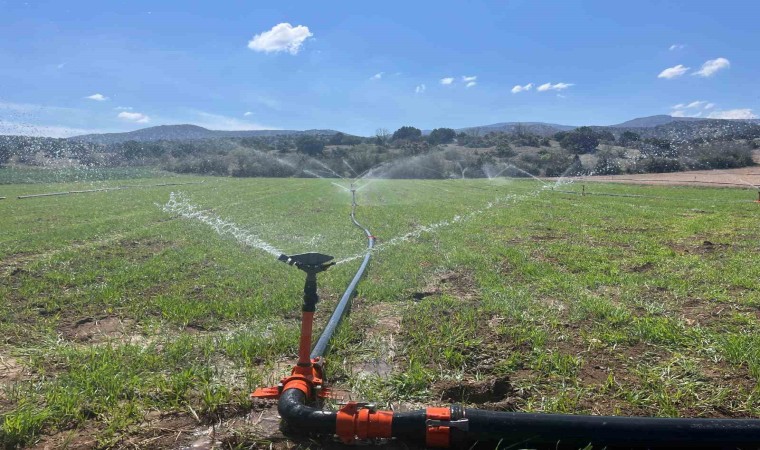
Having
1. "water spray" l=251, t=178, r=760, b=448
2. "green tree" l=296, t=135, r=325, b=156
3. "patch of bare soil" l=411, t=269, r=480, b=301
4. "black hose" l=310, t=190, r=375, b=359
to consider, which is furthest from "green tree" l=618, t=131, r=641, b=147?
"water spray" l=251, t=178, r=760, b=448

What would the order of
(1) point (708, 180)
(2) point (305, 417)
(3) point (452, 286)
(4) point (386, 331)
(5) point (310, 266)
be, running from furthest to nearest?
(1) point (708, 180) < (3) point (452, 286) < (4) point (386, 331) < (5) point (310, 266) < (2) point (305, 417)

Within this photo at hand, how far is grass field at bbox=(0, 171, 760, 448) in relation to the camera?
284 cm

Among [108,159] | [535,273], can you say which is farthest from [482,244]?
[108,159]

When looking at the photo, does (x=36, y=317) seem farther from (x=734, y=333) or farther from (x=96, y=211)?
(x=96, y=211)

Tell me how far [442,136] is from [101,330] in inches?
3919

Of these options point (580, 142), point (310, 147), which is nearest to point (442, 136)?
point (580, 142)

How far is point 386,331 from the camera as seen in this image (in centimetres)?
417

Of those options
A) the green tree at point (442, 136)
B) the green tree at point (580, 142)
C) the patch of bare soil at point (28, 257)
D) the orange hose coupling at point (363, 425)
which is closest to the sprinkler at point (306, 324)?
the orange hose coupling at point (363, 425)

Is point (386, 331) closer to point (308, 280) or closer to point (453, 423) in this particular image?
point (308, 280)

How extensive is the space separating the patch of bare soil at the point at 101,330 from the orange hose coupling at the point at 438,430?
8.70 ft

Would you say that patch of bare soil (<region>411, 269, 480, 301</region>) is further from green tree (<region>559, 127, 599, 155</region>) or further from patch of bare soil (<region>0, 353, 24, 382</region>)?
green tree (<region>559, 127, 599, 155</region>)

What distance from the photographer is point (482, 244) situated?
27.8 feet

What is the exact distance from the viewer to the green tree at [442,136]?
322 ft

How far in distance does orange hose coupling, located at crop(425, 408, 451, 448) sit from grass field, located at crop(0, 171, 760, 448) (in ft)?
1.94
